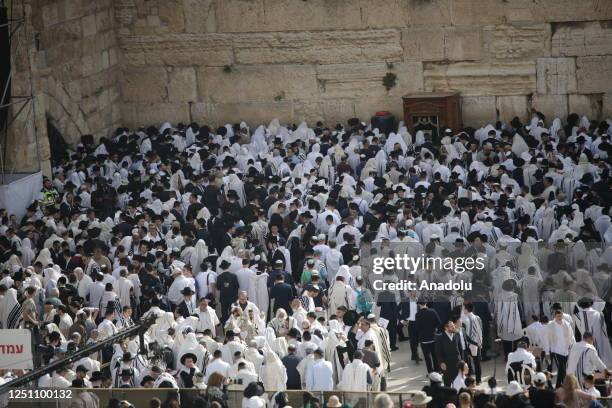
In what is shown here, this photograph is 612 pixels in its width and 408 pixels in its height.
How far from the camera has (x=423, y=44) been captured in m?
26.1

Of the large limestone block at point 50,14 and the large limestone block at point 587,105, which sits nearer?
the large limestone block at point 50,14

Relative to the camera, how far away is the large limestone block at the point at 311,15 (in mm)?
26422

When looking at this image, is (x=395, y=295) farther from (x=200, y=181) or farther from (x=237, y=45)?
(x=237, y=45)

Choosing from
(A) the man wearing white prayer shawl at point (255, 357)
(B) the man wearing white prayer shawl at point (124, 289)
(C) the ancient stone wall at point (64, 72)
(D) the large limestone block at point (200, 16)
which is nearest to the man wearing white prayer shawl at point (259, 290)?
(B) the man wearing white prayer shawl at point (124, 289)

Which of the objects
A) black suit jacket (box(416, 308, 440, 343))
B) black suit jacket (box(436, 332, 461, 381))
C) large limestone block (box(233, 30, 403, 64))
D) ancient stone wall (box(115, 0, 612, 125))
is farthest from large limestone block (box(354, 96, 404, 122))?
black suit jacket (box(436, 332, 461, 381))

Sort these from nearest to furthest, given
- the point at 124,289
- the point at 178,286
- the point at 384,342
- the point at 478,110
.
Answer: the point at 384,342, the point at 124,289, the point at 178,286, the point at 478,110

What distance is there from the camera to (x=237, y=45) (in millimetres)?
27234

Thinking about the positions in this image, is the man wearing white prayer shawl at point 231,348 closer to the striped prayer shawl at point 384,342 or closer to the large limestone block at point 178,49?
the striped prayer shawl at point 384,342

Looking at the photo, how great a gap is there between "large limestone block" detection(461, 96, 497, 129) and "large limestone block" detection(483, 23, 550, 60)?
0.85 m

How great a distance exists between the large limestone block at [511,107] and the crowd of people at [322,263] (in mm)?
816

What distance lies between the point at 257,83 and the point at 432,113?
12.6ft

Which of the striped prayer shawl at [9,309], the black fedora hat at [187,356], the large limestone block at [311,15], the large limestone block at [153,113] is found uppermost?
the large limestone block at [311,15]

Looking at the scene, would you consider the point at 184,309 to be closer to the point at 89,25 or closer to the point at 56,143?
the point at 56,143

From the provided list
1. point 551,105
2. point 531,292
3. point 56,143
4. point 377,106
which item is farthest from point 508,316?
point 56,143
